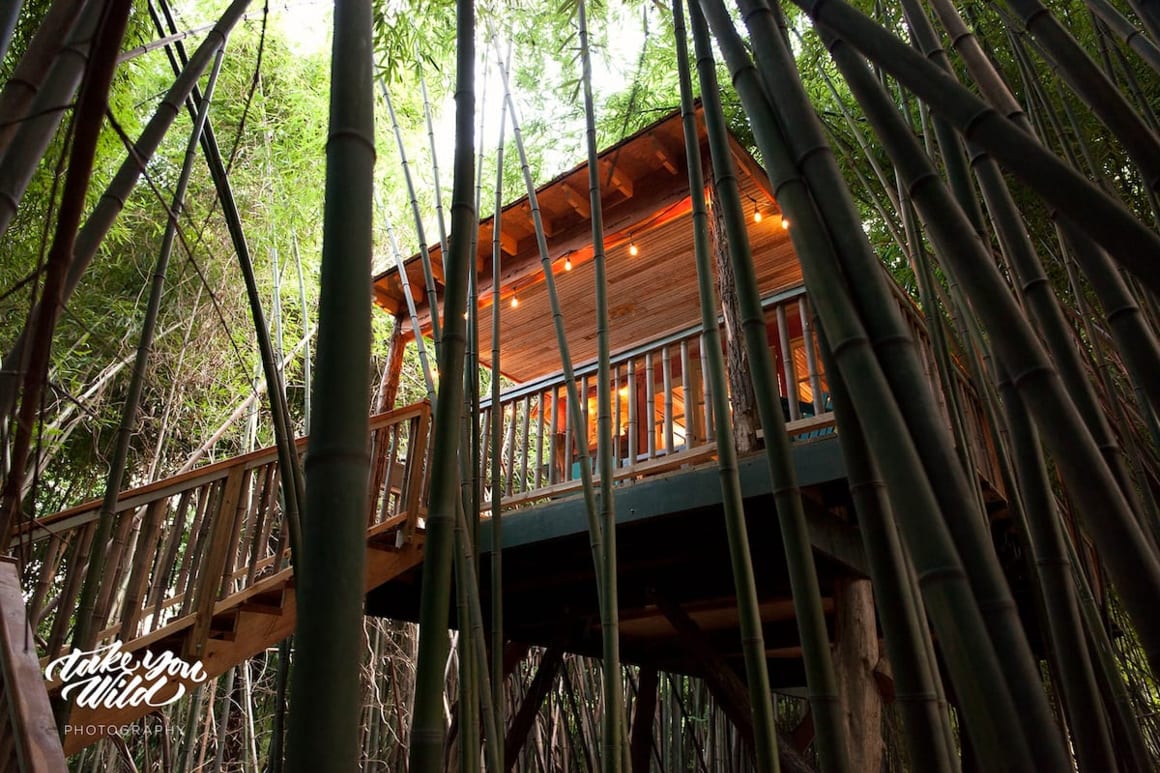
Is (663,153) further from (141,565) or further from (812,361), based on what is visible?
(141,565)

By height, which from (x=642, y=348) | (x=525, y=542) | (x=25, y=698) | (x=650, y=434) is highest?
(x=642, y=348)

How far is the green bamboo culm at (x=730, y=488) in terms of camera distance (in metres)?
0.91

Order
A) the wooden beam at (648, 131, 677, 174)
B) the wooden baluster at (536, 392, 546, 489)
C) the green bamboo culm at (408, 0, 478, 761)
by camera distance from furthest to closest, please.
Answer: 1. the wooden beam at (648, 131, 677, 174)
2. the wooden baluster at (536, 392, 546, 489)
3. the green bamboo culm at (408, 0, 478, 761)

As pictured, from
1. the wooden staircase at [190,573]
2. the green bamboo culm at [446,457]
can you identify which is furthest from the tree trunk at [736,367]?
the green bamboo culm at [446,457]

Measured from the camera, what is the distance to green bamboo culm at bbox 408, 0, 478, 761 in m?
0.65

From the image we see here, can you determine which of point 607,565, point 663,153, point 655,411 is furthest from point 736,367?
point 607,565

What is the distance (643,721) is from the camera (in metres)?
4.83

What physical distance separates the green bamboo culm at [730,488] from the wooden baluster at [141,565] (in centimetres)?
249

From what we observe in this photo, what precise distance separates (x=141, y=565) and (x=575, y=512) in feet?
6.33

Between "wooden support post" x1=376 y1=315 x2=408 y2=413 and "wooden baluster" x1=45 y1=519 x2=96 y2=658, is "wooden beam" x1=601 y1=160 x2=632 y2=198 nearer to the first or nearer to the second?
"wooden support post" x1=376 y1=315 x2=408 y2=413

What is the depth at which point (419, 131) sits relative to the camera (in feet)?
24.2

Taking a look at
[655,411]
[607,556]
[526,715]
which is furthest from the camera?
[526,715]

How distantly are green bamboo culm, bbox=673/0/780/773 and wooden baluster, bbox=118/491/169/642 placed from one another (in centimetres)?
249

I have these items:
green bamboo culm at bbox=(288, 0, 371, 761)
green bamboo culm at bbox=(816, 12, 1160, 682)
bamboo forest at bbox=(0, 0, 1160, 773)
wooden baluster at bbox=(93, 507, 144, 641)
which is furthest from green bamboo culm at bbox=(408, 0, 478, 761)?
wooden baluster at bbox=(93, 507, 144, 641)
